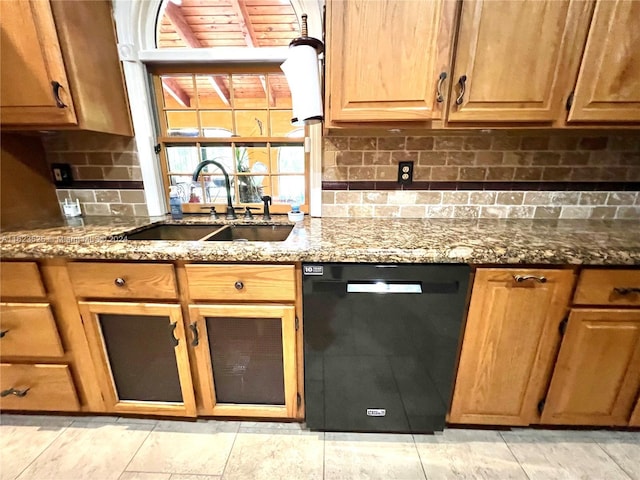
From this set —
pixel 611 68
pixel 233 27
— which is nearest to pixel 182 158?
pixel 233 27

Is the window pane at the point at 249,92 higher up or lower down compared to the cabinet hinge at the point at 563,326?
higher up

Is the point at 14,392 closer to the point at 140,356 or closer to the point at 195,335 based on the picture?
the point at 140,356

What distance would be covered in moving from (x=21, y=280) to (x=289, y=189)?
1.32 m

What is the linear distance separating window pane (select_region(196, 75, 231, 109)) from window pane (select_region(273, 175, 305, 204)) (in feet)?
1.76

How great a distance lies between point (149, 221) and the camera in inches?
62.2

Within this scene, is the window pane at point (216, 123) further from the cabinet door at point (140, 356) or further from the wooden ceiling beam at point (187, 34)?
the cabinet door at point (140, 356)

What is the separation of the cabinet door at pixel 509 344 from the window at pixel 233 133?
1.11 m

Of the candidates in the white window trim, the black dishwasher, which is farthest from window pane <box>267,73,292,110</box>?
the black dishwasher

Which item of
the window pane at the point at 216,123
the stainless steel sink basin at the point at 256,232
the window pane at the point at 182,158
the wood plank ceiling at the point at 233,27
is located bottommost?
the stainless steel sink basin at the point at 256,232

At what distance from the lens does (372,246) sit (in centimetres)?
105

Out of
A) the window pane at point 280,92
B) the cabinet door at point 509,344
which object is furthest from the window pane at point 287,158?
the cabinet door at point 509,344

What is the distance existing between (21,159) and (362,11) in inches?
74.2

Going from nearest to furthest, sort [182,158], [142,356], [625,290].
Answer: [625,290]
[142,356]
[182,158]

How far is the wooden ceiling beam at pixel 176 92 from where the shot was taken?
63.7 inches
